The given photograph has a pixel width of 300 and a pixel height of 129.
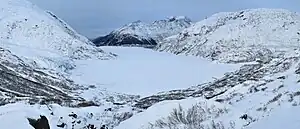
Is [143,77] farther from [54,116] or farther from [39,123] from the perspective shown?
[39,123]

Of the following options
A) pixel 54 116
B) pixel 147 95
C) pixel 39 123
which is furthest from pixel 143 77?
pixel 39 123

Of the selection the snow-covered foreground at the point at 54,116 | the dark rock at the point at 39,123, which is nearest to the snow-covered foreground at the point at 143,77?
the snow-covered foreground at the point at 54,116

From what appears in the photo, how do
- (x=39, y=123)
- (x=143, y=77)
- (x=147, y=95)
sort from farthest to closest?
(x=143, y=77), (x=147, y=95), (x=39, y=123)

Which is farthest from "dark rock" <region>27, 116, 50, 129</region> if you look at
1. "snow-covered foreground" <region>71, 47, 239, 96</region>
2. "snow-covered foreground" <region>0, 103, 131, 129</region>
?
"snow-covered foreground" <region>71, 47, 239, 96</region>

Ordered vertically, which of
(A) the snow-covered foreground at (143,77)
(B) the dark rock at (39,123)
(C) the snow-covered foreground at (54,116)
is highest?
(A) the snow-covered foreground at (143,77)

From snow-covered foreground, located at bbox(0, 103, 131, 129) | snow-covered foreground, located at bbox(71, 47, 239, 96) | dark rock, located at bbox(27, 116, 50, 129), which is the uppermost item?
snow-covered foreground, located at bbox(71, 47, 239, 96)

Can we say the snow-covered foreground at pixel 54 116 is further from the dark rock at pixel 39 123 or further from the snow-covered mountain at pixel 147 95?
the dark rock at pixel 39 123

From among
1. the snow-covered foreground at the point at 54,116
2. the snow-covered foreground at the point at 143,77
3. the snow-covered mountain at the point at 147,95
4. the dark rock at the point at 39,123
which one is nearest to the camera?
the snow-covered foreground at the point at 54,116

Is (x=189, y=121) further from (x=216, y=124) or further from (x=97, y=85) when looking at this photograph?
(x=97, y=85)

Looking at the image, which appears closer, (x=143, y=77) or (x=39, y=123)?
(x=39, y=123)

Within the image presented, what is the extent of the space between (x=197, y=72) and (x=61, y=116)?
158m

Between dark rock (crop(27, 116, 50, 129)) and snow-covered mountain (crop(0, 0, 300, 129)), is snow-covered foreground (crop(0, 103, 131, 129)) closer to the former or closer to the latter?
snow-covered mountain (crop(0, 0, 300, 129))

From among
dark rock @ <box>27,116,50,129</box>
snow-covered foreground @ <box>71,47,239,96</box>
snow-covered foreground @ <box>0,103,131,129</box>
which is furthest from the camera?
snow-covered foreground @ <box>71,47,239,96</box>

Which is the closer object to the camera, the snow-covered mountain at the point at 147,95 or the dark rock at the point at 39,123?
the snow-covered mountain at the point at 147,95
